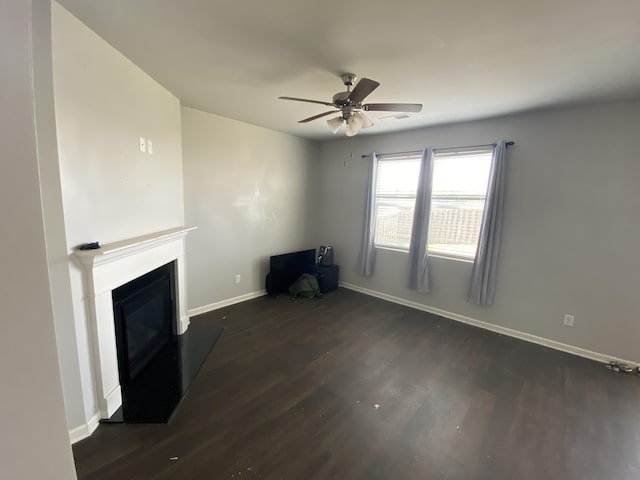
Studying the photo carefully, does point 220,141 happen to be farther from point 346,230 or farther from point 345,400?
point 345,400

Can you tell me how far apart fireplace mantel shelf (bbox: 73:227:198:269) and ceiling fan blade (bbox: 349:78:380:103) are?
195 cm

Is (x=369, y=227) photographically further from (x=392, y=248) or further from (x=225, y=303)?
(x=225, y=303)

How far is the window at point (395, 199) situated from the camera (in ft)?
13.2

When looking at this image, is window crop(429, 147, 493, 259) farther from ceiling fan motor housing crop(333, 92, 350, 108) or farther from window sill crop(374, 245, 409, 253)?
ceiling fan motor housing crop(333, 92, 350, 108)

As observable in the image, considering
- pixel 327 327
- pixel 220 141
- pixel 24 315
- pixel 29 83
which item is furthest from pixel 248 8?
pixel 327 327

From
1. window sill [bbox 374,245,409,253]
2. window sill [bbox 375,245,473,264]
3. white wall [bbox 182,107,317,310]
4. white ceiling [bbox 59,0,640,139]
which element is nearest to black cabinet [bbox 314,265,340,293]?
white wall [bbox 182,107,317,310]

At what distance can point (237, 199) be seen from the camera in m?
3.79

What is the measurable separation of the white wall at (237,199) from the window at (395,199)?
132 cm

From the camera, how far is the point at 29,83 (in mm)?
458

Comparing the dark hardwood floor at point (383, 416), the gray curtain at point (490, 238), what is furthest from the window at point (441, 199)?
the dark hardwood floor at point (383, 416)

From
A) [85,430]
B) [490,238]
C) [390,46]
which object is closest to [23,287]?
[85,430]

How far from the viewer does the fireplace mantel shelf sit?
1.63 m

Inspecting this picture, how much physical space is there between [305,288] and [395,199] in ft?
6.47

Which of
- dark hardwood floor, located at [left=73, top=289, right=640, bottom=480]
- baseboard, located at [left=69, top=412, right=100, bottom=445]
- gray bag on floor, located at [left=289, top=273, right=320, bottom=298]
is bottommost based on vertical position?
dark hardwood floor, located at [left=73, top=289, right=640, bottom=480]
